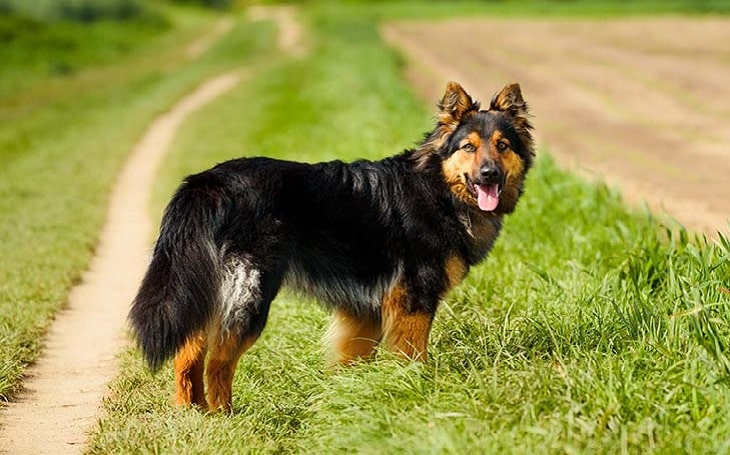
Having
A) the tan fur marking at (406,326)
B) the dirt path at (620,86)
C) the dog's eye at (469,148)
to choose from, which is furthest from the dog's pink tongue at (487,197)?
the dirt path at (620,86)

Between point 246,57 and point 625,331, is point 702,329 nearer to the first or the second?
point 625,331

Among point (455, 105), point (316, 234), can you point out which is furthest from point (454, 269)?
point (455, 105)

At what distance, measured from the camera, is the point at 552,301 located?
6.79 metres

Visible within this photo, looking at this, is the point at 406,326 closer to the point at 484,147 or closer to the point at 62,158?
the point at 484,147

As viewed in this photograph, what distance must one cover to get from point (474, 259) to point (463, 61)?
93.6 feet

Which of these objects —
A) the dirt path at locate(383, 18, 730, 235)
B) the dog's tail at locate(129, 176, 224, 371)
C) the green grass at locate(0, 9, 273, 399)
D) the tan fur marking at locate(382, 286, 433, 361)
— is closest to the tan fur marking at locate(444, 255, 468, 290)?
the tan fur marking at locate(382, 286, 433, 361)

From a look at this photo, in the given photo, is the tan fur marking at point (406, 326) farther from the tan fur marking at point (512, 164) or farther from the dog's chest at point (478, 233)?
the tan fur marking at point (512, 164)

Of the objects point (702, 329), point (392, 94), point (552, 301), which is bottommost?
point (392, 94)

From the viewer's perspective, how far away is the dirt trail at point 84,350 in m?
5.73

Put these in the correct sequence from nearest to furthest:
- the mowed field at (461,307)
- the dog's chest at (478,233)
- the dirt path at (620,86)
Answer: the mowed field at (461,307), the dog's chest at (478,233), the dirt path at (620,86)

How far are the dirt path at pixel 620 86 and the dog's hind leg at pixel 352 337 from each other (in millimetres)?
3759

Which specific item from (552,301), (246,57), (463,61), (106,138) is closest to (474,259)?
(552,301)

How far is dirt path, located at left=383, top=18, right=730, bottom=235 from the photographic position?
14106 millimetres

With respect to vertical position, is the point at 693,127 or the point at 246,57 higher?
the point at 693,127
